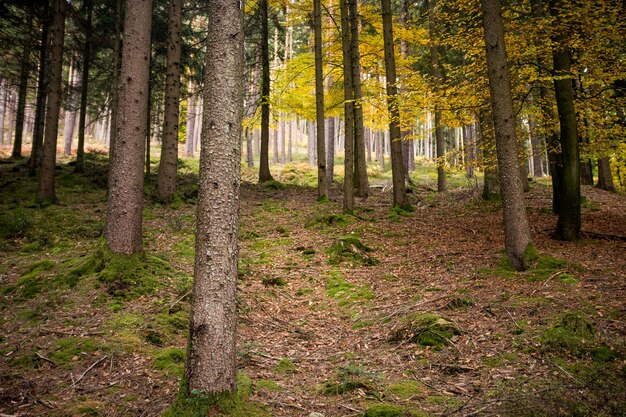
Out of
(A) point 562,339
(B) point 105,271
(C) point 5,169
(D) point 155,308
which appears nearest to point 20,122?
(C) point 5,169

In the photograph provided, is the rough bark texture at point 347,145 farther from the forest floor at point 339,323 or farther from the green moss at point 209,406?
the green moss at point 209,406

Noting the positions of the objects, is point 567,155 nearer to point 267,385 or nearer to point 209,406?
point 267,385

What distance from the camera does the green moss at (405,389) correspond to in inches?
170

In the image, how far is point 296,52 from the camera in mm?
37844

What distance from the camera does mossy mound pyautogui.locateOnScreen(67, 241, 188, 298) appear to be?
22.3 feet

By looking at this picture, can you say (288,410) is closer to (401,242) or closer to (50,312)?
(50,312)

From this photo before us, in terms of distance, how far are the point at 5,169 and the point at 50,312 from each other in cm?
1665

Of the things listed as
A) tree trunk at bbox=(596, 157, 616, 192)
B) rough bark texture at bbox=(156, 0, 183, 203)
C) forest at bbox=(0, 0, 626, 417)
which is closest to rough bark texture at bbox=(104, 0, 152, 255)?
forest at bbox=(0, 0, 626, 417)

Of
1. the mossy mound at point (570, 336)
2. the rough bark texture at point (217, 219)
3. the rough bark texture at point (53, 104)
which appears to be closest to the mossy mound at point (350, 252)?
the mossy mound at point (570, 336)

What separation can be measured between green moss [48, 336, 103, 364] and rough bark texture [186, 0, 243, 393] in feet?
7.59

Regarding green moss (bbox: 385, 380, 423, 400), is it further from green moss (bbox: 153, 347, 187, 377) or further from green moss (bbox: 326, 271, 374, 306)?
green moss (bbox: 326, 271, 374, 306)

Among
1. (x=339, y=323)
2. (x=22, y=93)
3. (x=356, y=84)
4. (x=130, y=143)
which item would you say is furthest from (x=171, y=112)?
(x=22, y=93)

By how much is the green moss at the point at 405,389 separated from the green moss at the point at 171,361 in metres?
2.52

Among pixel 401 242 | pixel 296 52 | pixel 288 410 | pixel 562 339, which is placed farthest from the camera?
pixel 296 52
